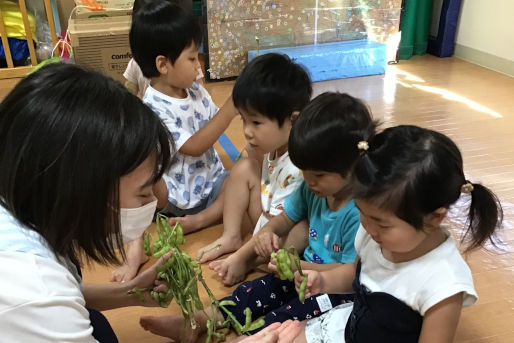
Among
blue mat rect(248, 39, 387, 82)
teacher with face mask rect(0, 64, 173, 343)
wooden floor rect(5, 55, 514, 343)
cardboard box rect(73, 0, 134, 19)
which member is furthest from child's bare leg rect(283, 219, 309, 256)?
cardboard box rect(73, 0, 134, 19)

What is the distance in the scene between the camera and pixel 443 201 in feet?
2.73

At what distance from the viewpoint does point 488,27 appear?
318 centimetres

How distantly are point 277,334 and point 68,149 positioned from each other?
0.54 meters

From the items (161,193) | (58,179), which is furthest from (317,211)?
(58,179)

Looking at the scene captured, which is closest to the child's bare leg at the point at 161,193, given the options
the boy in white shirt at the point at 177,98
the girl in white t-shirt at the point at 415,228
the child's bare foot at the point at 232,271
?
the boy in white shirt at the point at 177,98

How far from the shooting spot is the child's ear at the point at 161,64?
64.6 inches

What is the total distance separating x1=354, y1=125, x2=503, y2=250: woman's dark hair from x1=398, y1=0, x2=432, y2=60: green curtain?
286cm

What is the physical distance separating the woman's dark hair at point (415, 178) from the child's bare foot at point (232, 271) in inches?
26.1

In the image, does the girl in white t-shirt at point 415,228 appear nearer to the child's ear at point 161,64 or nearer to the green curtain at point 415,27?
the child's ear at point 161,64

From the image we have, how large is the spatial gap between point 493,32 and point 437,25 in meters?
0.49

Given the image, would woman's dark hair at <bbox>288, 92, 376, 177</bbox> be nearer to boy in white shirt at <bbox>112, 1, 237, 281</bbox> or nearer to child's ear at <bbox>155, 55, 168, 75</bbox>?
boy in white shirt at <bbox>112, 1, 237, 281</bbox>

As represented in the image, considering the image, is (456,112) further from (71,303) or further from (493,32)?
(71,303)

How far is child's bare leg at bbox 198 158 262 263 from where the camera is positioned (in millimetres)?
1588

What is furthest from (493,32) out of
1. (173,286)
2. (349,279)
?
(173,286)
